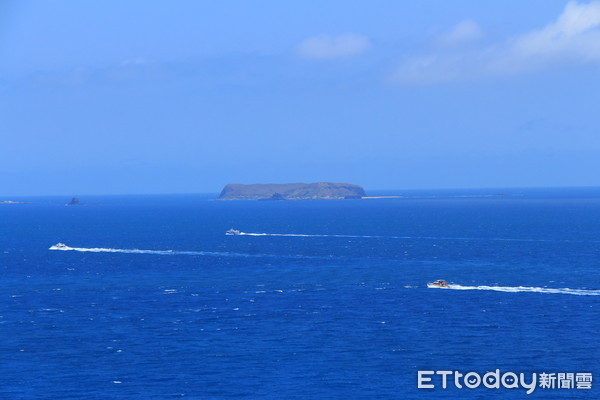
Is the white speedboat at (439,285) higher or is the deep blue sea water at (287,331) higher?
the white speedboat at (439,285)

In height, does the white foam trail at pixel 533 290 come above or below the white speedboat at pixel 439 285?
below

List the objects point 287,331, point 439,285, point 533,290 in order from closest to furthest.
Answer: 1. point 287,331
2. point 533,290
3. point 439,285

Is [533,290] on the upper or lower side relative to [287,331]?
upper

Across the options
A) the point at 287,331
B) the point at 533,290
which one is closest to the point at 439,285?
the point at 533,290

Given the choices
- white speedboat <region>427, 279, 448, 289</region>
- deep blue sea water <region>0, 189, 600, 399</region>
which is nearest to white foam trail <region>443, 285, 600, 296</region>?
Result: white speedboat <region>427, 279, 448, 289</region>

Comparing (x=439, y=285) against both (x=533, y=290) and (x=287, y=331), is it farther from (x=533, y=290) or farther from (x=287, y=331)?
(x=287, y=331)

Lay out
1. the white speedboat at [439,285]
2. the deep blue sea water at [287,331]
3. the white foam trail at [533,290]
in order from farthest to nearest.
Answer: the white speedboat at [439,285], the white foam trail at [533,290], the deep blue sea water at [287,331]

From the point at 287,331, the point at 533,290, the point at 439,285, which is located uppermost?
the point at 439,285

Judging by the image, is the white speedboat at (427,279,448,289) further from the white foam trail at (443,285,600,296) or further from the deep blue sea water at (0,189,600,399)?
the deep blue sea water at (0,189,600,399)

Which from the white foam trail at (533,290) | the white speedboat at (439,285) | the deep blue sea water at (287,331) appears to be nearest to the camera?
the deep blue sea water at (287,331)

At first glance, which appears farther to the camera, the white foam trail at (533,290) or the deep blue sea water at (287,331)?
the white foam trail at (533,290)

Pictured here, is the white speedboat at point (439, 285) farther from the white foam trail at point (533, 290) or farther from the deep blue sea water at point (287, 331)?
the deep blue sea water at point (287, 331)

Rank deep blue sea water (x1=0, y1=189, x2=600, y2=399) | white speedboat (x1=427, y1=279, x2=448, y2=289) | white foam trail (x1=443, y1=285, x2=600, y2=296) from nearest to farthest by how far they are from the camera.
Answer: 1. deep blue sea water (x1=0, y1=189, x2=600, y2=399)
2. white foam trail (x1=443, y1=285, x2=600, y2=296)
3. white speedboat (x1=427, y1=279, x2=448, y2=289)

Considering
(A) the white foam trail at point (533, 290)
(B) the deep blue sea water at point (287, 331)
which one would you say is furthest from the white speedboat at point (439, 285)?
(B) the deep blue sea water at point (287, 331)
